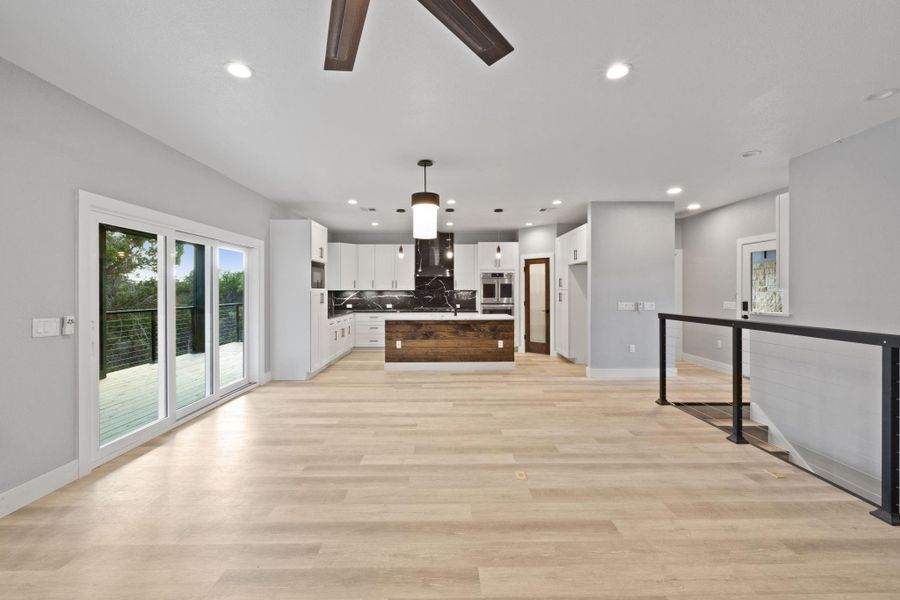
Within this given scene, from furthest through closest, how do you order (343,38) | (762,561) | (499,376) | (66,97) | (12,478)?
(499,376) < (66,97) < (12,478) < (762,561) < (343,38)

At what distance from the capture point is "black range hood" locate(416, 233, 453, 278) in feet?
28.1

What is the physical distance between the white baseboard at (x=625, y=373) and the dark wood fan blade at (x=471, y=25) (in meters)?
5.02

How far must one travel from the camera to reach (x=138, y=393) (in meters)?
3.40

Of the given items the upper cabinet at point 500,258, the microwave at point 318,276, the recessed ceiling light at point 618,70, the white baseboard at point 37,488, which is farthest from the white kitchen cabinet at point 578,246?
the white baseboard at point 37,488

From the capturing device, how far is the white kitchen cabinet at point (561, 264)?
7043 millimetres

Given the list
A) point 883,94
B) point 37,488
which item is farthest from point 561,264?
point 37,488

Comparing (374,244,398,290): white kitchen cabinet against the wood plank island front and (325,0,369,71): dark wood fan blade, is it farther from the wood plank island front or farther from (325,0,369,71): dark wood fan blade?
(325,0,369,71): dark wood fan blade

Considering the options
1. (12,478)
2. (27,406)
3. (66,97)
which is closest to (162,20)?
(66,97)

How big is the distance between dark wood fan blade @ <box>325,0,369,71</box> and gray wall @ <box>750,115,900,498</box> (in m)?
4.28

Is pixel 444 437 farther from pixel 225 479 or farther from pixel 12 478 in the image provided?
pixel 12 478

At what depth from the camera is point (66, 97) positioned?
259 cm

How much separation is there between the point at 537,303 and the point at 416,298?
2.77 meters

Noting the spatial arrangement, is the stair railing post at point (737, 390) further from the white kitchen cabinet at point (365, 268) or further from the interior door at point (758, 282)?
the white kitchen cabinet at point (365, 268)

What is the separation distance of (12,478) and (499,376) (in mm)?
4908
